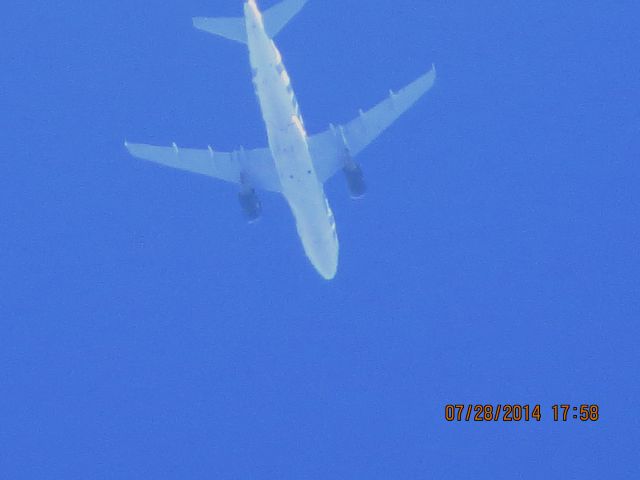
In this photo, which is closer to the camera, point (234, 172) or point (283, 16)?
point (283, 16)

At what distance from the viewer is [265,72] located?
1590 inches

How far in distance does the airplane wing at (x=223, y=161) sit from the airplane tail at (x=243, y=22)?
5.66m

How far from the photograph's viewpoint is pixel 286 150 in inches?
1638

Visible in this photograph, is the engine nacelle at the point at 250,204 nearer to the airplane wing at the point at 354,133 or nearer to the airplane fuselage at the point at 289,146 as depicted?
the airplane fuselage at the point at 289,146

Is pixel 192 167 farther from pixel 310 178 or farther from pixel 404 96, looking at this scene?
pixel 404 96

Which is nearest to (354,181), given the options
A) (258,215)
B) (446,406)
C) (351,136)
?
(351,136)

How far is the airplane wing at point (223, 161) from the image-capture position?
1784 inches

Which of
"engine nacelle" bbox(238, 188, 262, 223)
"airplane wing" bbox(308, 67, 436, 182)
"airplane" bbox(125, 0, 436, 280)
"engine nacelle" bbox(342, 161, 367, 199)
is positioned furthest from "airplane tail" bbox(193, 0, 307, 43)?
"engine nacelle" bbox(238, 188, 262, 223)

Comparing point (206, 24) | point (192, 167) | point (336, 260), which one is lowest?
point (336, 260)

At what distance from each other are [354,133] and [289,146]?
4.17 meters

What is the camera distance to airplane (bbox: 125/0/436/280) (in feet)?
133

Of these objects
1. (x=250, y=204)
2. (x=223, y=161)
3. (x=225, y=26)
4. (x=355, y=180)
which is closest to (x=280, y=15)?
(x=225, y=26)

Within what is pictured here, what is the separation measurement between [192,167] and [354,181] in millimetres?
7940

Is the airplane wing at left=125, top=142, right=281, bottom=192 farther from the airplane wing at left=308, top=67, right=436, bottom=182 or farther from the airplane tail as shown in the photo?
the airplane tail
